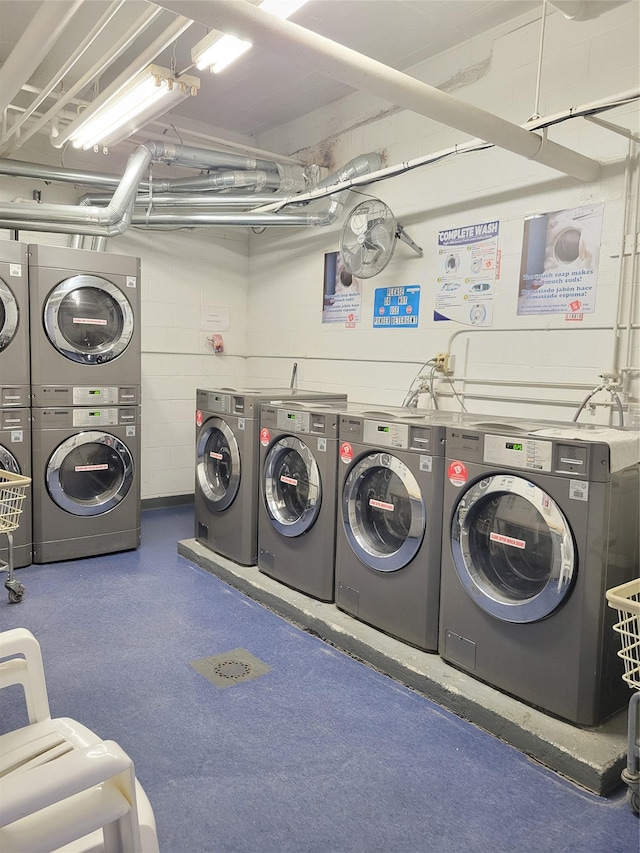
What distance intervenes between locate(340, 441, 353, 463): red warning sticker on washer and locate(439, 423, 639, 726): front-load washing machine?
25.4 inches

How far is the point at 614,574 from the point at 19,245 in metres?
4.02

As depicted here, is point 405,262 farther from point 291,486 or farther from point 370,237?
point 291,486

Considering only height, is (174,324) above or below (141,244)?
below

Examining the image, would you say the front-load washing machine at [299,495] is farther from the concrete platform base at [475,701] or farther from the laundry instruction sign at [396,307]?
the laundry instruction sign at [396,307]

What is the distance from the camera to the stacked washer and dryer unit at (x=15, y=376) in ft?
13.2

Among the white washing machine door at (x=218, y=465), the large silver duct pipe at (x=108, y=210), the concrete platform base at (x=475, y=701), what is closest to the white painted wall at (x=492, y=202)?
the large silver duct pipe at (x=108, y=210)

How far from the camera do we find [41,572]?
411 centimetres

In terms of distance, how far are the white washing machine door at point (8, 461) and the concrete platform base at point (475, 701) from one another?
6.20 feet

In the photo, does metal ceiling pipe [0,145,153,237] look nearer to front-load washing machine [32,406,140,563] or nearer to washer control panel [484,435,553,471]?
A: front-load washing machine [32,406,140,563]

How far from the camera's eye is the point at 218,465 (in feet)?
14.4

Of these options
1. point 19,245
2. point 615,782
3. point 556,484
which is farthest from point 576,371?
point 19,245

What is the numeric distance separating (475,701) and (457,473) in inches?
38.0

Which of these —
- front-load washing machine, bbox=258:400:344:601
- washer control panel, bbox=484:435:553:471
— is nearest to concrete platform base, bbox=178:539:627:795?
front-load washing machine, bbox=258:400:344:601

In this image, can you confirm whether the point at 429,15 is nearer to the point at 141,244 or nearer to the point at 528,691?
the point at 141,244
